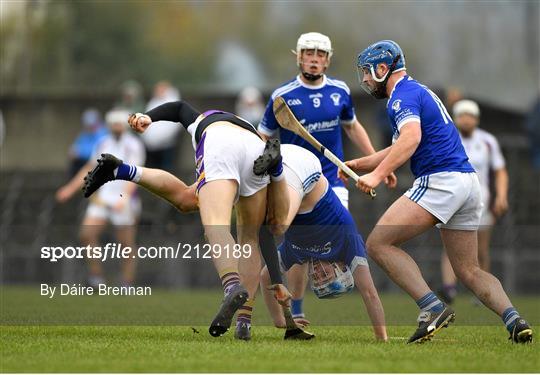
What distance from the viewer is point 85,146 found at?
19562 millimetres

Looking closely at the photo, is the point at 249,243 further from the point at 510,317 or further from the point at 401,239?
the point at 510,317

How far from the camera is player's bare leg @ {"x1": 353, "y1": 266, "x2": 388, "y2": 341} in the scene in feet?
30.6

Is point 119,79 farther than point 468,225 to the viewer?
Yes

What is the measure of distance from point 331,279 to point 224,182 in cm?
126

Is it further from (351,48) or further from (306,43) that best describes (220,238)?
(351,48)

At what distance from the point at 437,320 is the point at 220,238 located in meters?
1.55

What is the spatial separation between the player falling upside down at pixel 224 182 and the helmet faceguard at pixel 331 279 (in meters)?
0.34

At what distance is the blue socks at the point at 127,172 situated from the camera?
362 inches

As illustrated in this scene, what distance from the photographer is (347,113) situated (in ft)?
38.3

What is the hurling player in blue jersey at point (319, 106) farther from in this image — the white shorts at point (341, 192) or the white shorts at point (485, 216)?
the white shorts at point (485, 216)

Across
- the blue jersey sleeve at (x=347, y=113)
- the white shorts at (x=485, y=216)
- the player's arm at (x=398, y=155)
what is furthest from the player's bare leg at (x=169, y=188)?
the white shorts at (x=485, y=216)

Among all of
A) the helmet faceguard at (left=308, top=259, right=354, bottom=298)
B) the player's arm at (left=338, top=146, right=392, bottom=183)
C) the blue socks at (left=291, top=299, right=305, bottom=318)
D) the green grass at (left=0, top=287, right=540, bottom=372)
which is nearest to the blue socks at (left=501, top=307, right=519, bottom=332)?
the green grass at (left=0, top=287, right=540, bottom=372)

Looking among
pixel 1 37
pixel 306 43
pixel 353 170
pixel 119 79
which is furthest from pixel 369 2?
pixel 353 170

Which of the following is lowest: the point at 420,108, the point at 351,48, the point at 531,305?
the point at 531,305
